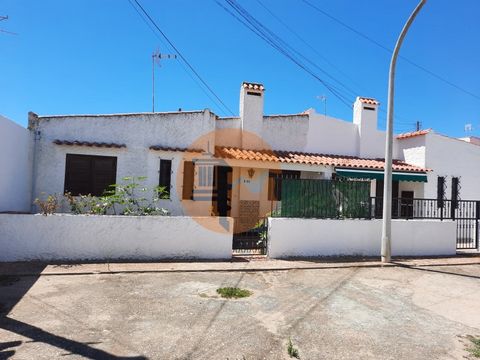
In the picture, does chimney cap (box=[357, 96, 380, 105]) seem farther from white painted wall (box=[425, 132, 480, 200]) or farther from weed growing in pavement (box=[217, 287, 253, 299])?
weed growing in pavement (box=[217, 287, 253, 299])

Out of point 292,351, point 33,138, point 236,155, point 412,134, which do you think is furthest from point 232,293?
point 412,134

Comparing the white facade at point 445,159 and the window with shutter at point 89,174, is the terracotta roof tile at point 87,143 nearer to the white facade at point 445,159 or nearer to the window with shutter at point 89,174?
the window with shutter at point 89,174

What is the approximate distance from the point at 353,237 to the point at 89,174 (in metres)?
11.0

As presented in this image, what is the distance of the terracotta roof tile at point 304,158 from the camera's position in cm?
1659

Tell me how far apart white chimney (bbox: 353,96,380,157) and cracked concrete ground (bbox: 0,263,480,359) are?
37.9 feet

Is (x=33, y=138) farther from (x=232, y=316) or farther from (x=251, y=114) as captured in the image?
(x=232, y=316)

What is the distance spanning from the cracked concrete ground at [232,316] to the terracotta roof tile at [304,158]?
288 inches

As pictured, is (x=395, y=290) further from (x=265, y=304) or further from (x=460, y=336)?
(x=265, y=304)

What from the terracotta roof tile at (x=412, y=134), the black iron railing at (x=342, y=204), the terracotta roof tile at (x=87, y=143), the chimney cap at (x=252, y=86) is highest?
the chimney cap at (x=252, y=86)

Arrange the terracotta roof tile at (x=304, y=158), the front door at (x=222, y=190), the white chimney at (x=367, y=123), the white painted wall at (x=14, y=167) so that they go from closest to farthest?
1. the white painted wall at (x=14, y=167)
2. the terracotta roof tile at (x=304, y=158)
3. the front door at (x=222, y=190)
4. the white chimney at (x=367, y=123)

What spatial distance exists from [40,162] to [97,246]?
5502mm

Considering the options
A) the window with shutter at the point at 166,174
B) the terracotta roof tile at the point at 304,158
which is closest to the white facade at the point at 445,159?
the terracotta roof tile at the point at 304,158

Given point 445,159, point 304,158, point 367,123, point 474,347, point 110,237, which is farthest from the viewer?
point 367,123

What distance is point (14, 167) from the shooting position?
40.5 feet
